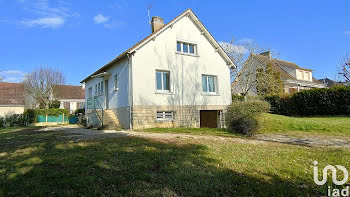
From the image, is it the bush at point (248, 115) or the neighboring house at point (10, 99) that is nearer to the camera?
the bush at point (248, 115)

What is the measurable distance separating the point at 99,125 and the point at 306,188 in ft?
49.2

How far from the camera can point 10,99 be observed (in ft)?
105

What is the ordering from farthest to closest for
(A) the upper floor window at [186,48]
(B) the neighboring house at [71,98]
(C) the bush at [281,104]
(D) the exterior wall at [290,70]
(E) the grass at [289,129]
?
(B) the neighboring house at [71,98]
(D) the exterior wall at [290,70]
(C) the bush at [281,104]
(A) the upper floor window at [186,48]
(E) the grass at [289,129]

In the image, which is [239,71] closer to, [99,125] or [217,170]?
[99,125]

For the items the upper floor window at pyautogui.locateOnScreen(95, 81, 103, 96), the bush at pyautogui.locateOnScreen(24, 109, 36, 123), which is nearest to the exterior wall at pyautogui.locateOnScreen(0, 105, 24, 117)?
the bush at pyautogui.locateOnScreen(24, 109, 36, 123)

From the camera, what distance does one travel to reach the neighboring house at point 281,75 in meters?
30.5

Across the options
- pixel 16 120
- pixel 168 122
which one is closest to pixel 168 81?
pixel 168 122

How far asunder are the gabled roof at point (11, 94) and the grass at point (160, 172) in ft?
103

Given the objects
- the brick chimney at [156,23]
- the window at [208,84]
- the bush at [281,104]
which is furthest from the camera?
the bush at [281,104]

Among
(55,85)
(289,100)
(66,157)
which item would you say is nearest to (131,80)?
(66,157)

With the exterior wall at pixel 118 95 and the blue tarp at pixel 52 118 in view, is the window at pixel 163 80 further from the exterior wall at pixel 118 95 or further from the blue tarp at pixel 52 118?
the blue tarp at pixel 52 118

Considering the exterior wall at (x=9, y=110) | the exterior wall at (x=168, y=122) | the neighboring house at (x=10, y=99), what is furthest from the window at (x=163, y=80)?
the exterior wall at (x=9, y=110)

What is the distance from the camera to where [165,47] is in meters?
16.4

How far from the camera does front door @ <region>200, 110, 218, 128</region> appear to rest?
19578mm
